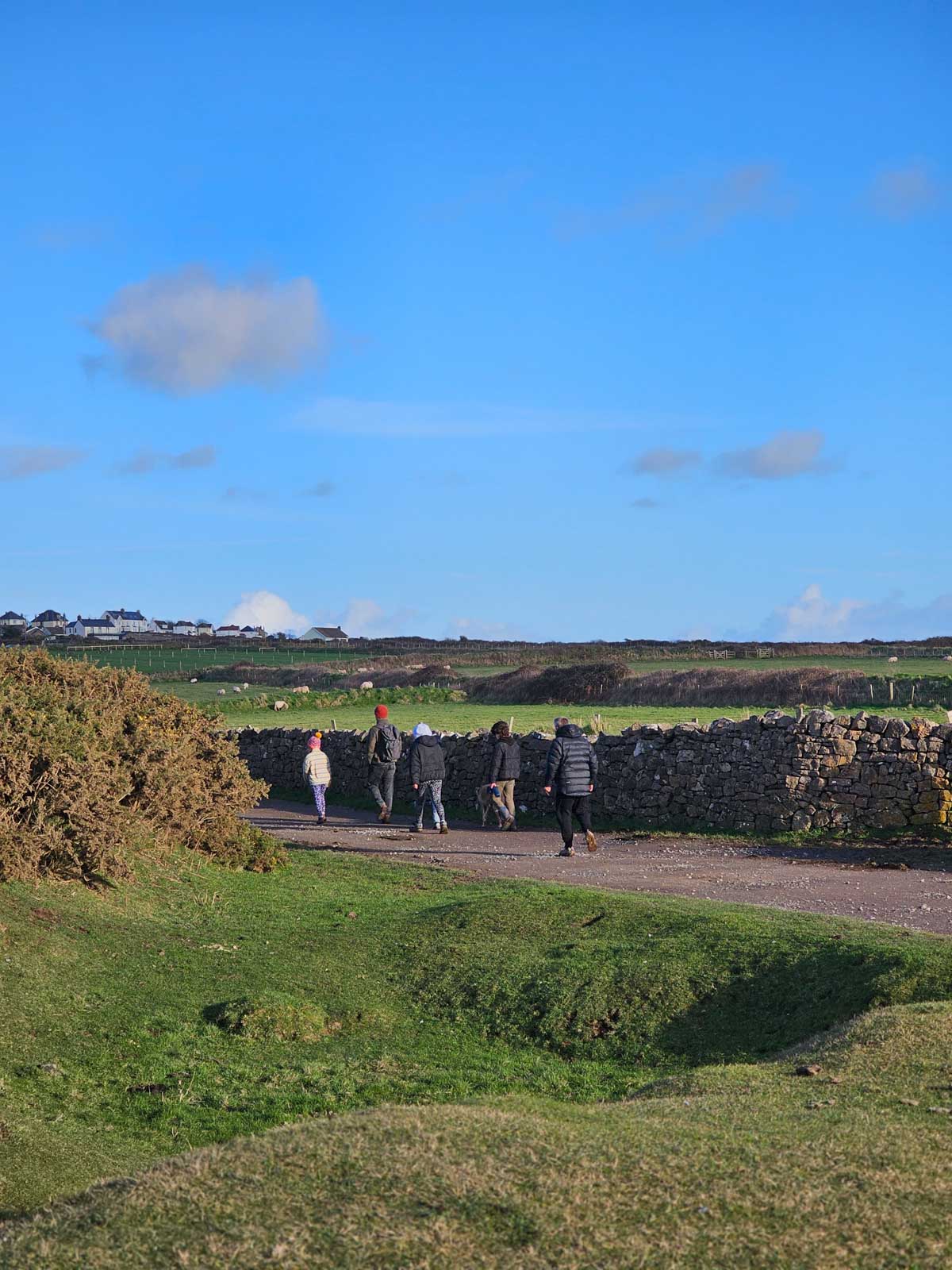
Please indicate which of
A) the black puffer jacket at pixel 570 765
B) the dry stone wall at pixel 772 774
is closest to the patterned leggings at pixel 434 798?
the dry stone wall at pixel 772 774

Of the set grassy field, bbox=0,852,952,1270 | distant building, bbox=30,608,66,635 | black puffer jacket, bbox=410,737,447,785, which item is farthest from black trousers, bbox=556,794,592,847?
distant building, bbox=30,608,66,635

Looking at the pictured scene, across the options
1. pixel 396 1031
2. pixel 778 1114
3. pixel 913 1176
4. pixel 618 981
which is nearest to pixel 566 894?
pixel 618 981

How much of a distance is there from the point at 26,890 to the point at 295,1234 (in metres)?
8.76

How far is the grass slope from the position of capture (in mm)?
8734

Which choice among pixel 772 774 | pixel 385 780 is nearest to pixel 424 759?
pixel 385 780

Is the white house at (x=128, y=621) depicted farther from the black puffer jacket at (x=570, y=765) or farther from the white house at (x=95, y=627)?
the black puffer jacket at (x=570, y=765)

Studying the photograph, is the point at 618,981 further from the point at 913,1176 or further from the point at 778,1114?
the point at 913,1176

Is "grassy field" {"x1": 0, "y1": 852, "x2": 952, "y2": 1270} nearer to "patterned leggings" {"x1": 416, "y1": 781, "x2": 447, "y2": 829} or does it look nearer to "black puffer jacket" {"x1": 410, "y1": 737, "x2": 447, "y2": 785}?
"black puffer jacket" {"x1": 410, "y1": 737, "x2": 447, "y2": 785}

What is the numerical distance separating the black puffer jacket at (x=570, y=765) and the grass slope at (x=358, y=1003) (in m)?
5.15

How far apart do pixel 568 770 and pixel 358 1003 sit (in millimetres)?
8668

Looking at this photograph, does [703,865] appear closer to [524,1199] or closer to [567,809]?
[567,809]

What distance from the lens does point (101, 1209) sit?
4.96m

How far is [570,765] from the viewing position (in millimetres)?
19344

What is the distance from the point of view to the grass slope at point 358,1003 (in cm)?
873
